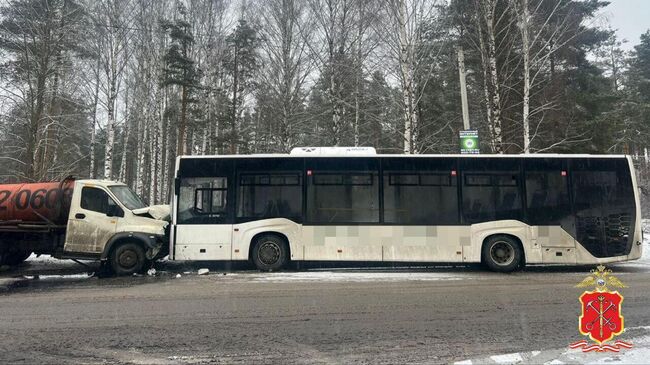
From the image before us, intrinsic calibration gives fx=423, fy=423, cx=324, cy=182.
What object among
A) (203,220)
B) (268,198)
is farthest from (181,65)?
Result: (268,198)

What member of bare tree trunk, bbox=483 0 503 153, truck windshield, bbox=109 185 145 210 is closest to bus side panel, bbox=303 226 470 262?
truck windshield, bbox=109 185 145 210

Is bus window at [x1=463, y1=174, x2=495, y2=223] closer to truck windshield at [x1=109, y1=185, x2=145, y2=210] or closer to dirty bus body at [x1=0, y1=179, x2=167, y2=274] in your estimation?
dirty bus body at [x1=0, y1=179, x2=167, y2=274]

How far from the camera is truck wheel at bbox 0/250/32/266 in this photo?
10953mm

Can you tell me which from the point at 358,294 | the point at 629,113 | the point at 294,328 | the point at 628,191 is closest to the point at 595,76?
the point at 629,113

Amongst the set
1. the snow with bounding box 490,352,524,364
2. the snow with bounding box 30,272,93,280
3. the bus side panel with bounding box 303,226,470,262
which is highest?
the bus side panel with bounding box 303,226,470,262

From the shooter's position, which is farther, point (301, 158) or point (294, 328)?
point (301, 158)

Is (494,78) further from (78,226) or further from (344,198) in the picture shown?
(78,226)

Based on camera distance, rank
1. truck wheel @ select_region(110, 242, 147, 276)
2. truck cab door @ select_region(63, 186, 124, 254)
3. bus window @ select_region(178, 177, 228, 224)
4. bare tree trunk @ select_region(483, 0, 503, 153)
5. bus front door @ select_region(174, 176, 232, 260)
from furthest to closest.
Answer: bare tree trunk @ select_region(483, 0, 503, 153) < bus window @ select_region(178, 177, 228, 224) < bus front door @ select_region(174, 176, 232, 260) < truck wheel @ select_region(110, 242, 147, 276) < truck cab door @ select_region(63, 186, 124, 254)

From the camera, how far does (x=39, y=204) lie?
35.7 ft

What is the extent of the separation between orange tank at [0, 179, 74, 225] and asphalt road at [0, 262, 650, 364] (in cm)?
152

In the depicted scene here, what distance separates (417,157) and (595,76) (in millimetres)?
24687

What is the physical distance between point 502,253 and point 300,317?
660cm

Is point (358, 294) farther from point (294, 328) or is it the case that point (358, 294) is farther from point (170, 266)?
point (170, 266)

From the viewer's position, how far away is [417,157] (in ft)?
36.7
